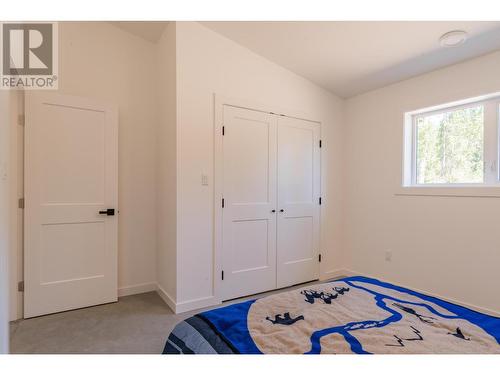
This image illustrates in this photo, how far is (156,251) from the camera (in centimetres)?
302

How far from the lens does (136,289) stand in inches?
114

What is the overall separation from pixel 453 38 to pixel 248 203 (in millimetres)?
2223

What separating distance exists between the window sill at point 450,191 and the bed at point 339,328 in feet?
4.44

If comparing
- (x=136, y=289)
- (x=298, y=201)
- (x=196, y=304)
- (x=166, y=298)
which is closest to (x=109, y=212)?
(x=136, y=289)

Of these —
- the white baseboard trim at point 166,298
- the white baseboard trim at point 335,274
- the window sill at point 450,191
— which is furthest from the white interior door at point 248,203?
the window sill at point 450,191

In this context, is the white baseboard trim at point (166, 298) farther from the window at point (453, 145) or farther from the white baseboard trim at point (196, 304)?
the window at point (453, 145)

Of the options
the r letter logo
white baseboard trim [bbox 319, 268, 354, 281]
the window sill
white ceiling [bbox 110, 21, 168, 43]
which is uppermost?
white ceiling [bbox 110, 21, 168, 43]

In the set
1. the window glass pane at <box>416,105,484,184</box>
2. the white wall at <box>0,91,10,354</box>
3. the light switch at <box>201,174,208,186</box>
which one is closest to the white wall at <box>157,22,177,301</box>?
the light switch at <box>201,174,208,186</box>

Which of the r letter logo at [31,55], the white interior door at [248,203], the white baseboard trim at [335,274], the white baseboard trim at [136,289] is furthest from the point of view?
the white baseboard trim at [335,274]

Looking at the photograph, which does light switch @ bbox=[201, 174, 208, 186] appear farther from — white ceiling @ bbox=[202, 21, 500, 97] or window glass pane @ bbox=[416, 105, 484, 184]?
window glass pane @ bbox=[416, 105, 484, 184]

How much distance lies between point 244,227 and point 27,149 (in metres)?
2.07

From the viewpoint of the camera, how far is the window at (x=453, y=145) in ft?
7.94

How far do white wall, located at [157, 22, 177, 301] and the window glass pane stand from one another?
8.66 feet

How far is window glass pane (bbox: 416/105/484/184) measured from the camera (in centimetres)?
251
